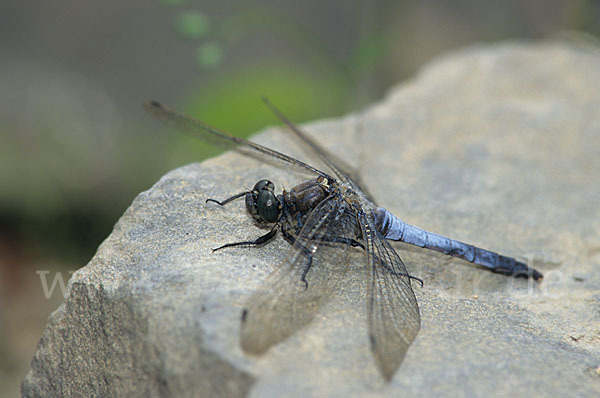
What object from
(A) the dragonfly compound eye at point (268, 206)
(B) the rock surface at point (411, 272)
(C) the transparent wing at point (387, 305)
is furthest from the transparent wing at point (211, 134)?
(C) the transparent wing at point (387, 305)

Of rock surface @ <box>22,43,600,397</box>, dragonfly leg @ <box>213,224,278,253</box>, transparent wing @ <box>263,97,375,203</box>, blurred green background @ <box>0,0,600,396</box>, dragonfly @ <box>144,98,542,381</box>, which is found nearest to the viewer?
rock surface @ <box>22,43,600,397</box>

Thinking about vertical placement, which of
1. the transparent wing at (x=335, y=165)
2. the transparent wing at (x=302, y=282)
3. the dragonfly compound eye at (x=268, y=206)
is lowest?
the transparent wing at (x=302, y=282)

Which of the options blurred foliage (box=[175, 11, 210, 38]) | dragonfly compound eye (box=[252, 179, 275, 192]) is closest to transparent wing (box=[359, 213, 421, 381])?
dragonfly compound eye (box=[252, 179, 275, 192])

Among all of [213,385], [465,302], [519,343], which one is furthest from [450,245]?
[213,385]

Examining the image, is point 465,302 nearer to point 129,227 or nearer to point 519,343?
point 519,343

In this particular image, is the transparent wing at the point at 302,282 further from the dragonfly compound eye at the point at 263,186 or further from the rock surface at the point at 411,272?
the dragonfly compound eye at the point at 263,186

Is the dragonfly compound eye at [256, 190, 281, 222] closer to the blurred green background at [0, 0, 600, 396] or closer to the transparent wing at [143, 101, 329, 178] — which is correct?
the transparent wing at [143, 101, 329, 178]

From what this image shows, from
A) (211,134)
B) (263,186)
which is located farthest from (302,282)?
(211,134)
